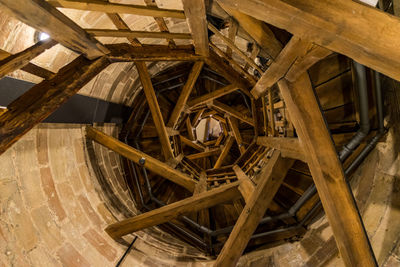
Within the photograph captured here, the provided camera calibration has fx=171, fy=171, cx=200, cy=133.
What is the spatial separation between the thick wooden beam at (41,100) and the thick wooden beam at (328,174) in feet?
6.86

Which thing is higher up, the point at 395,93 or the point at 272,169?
the point at 395,93

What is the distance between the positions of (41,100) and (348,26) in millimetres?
2229

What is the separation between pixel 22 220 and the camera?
1874mm

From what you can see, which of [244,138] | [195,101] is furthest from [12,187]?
[244,138]

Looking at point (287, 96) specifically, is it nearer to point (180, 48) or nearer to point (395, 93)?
point (395, 93)

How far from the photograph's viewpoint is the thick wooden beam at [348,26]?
0.78 metres

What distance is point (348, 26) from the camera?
83cm

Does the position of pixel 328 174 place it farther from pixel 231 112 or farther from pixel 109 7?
pixel 231 112

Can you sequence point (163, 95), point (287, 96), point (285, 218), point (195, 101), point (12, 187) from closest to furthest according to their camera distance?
point (287, 96) < point (12, 187) < point (285, 218) < point (195, 101) < point (163, 95)

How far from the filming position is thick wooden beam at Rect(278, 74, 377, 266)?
1.22 meters

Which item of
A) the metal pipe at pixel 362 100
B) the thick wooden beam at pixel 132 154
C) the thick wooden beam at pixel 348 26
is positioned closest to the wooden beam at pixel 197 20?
the thick wooden beam at pixel 348 26

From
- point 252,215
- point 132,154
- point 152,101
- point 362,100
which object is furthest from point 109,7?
point 362,100

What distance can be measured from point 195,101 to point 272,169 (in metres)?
3.85

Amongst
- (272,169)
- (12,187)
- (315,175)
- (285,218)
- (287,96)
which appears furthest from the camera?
(285,218)
